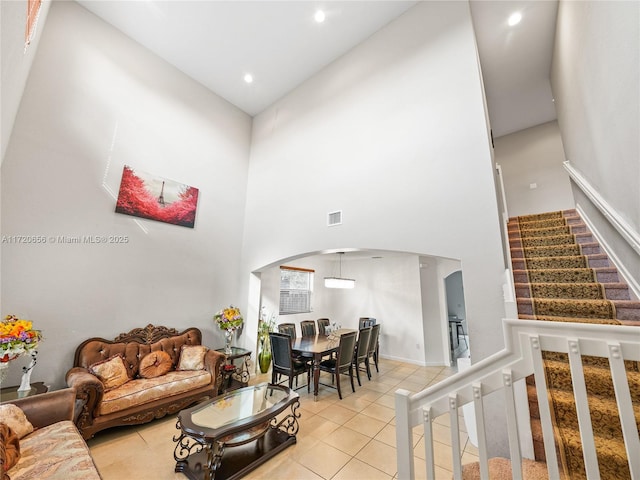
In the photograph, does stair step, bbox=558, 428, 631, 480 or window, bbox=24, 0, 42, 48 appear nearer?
stair step, bbox=558, 428, 631, 480

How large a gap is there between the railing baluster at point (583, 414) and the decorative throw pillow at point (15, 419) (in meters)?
3.48

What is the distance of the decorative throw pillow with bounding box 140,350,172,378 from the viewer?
3413 millimetres

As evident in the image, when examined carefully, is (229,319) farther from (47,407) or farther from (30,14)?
(30,14)

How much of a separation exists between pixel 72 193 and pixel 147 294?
164 centimetres

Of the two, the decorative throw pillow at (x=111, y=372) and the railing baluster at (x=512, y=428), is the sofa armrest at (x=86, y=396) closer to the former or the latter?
the decorative throw pillow at (x=111, y=372)

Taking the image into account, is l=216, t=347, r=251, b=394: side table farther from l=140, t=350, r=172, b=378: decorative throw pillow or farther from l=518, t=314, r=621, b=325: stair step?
l=518, t=314, r=621, b=325: stair step

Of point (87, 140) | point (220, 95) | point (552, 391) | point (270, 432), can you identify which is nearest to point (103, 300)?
point (87, 140)

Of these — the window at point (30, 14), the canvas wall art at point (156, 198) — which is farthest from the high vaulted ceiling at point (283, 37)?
the window at point (30, 14)

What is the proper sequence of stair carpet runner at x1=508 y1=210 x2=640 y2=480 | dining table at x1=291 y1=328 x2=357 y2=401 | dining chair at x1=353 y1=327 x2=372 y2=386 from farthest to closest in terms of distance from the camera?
1. dining chair at x1=353 y1=327 x2=372 y2=386
2. dining table at x1=291 y1=328 x2=357 y2=401
3. stair carpet runner at x1=508 y1=210 x2=640 y2=480

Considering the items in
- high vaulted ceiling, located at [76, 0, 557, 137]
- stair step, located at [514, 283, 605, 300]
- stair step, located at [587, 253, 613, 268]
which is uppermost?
high vaulted ceiling, located at [76, 0, 557, 137]

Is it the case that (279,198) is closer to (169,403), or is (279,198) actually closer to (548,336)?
(169,403)

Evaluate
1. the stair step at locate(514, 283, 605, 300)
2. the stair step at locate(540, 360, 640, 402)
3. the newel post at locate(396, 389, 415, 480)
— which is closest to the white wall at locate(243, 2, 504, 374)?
the stair step at locate(540, 360, 640, 402)

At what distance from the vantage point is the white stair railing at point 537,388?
3.17ft

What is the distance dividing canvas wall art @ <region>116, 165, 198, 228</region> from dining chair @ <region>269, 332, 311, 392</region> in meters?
2.47
